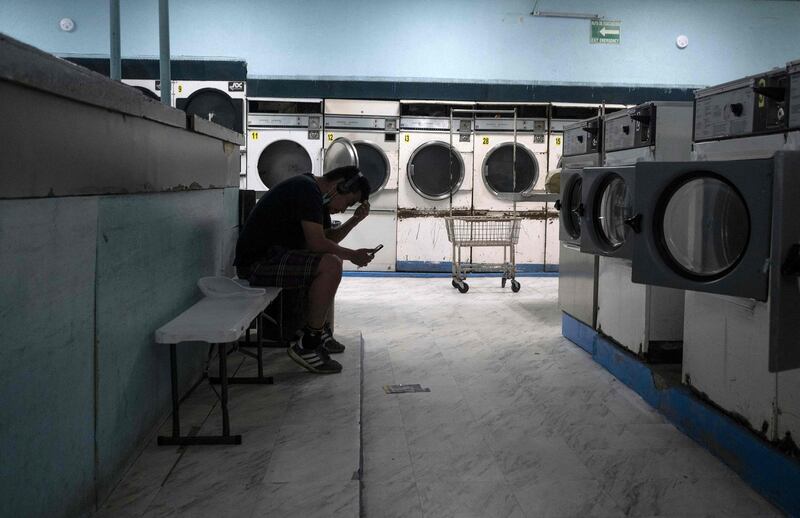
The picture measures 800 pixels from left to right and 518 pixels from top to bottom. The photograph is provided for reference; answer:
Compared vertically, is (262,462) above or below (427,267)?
below

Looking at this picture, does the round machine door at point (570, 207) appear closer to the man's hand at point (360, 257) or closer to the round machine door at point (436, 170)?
the man's hand at point (360, 257)

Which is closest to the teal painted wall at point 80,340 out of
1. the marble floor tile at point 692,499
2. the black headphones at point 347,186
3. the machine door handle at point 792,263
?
the black headphones at point 347,186

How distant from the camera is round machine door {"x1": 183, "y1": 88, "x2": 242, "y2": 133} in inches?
261

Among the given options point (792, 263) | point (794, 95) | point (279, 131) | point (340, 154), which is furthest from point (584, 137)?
point (279, 131)

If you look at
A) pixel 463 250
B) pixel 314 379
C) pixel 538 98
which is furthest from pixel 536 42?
pixel 314 379

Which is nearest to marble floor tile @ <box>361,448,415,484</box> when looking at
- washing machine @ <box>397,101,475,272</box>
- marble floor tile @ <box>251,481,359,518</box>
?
marble floor tile @ <box>251,481,359,518</box>

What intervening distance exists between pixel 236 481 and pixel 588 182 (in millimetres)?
2082

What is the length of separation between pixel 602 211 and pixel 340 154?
3.81 m

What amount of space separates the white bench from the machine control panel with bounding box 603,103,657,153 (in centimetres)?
174

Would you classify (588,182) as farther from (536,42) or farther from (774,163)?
(536,42)

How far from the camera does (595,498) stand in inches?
78.3

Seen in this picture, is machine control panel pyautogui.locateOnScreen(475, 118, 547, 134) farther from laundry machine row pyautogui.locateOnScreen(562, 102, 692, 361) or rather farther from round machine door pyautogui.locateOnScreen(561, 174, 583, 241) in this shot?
laundry machine row pyautogui.locateOnScreen(562, 102, 692, 361)

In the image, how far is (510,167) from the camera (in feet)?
23.1

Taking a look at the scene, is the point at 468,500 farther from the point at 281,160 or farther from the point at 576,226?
the point at 281,160
